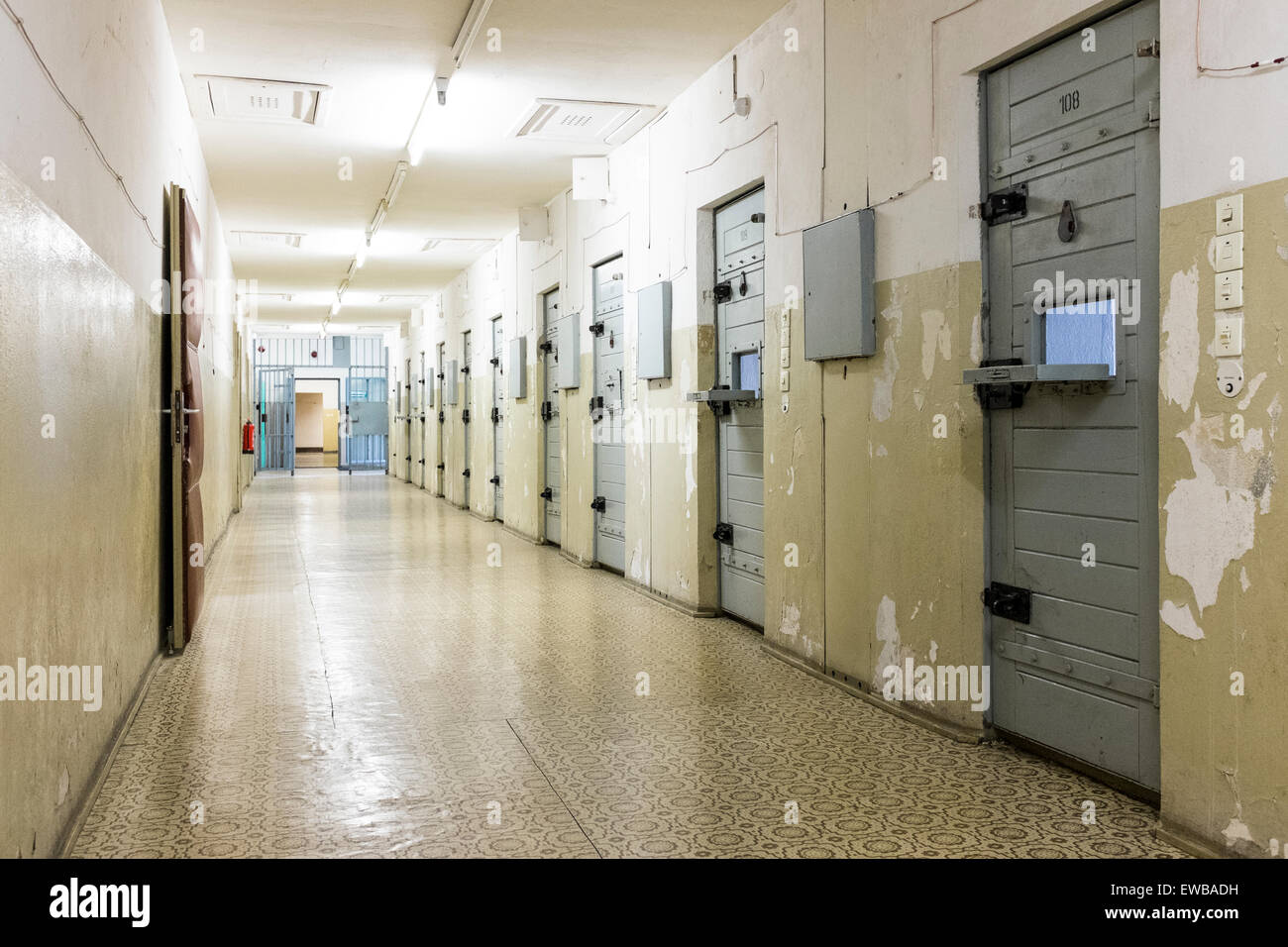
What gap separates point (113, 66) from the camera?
3.92m

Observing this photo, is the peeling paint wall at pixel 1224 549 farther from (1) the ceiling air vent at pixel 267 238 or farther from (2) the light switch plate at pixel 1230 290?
(1) the ceiling air vent at pixel 267 238

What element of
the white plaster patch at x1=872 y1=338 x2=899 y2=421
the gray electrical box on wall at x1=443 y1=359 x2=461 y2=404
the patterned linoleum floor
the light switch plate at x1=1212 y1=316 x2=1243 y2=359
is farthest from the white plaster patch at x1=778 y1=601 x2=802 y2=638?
the gray electrical box on wall at x1=443 y1=359 x2=461 y2=404

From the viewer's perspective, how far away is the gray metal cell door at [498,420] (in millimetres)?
11844

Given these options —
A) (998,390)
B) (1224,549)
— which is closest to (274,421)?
(998,390)

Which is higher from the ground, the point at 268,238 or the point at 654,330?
the point at 268,238

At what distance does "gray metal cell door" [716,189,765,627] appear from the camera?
18.8 feet

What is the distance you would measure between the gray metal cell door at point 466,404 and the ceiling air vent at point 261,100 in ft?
22.6

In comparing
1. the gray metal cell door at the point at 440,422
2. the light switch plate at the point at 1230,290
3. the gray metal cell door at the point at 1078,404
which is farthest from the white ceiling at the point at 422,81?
the gray metal cell door at the point at 440,422

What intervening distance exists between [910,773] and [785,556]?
1889 millimetres

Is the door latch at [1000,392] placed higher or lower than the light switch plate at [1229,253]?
lower

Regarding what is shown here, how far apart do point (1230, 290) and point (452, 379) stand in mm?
12702

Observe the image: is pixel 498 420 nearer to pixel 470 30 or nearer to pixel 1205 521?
pixel 470 30

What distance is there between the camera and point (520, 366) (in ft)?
34.4

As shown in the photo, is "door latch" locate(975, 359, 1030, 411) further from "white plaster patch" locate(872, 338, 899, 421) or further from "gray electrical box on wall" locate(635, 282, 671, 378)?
"gray electrical box on wall" locate(635, 282, 671, 378)
